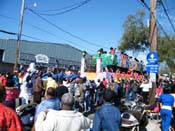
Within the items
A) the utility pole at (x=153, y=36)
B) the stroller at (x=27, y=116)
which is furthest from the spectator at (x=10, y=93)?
the utility pole at (x=153, y=36)

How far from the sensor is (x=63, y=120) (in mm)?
5039

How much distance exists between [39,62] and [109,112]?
4490cm

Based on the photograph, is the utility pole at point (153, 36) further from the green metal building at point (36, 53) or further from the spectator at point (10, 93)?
the green metal building at point (36, 53)

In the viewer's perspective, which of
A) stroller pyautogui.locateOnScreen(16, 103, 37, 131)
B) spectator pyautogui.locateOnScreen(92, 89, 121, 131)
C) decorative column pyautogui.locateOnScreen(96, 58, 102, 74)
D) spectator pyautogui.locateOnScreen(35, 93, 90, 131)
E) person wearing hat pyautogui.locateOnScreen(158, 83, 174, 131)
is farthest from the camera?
decorative column pyautogui.locateOnScreen(96, 58, 102, 74)

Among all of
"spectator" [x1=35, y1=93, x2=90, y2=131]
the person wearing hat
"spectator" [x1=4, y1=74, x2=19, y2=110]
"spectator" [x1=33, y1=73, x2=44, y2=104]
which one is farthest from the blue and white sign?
"spectator" [x1=35, y1=93, x2=90, y2=131]

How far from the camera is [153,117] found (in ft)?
55.0

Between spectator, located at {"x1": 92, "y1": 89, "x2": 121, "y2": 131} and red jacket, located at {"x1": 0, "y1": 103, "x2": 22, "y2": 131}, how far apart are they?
2.30 metres

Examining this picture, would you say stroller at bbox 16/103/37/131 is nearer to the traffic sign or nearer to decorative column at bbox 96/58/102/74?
the traffic sign

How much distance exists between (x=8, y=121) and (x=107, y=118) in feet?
8.22

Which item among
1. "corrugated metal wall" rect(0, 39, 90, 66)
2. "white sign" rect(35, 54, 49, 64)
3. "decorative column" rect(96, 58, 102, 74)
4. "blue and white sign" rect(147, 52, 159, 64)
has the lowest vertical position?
"blue and white sign" rect(147, 52, 159, 64)

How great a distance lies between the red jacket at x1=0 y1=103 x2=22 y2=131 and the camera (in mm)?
Result: 4293

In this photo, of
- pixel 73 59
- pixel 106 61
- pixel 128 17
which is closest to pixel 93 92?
pixel 106 61

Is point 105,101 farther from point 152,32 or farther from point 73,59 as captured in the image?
point 73,59

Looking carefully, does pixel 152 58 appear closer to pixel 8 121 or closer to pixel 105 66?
pixel 105 66
